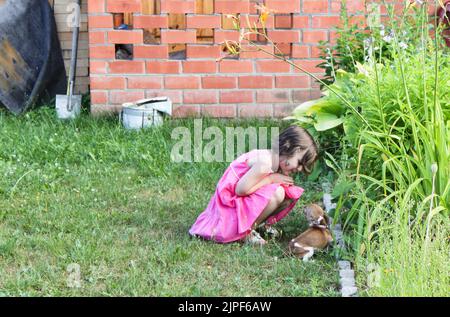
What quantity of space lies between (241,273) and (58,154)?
233 centimetres

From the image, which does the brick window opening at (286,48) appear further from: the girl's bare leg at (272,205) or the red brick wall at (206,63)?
the girl's bare leg at (272,205)

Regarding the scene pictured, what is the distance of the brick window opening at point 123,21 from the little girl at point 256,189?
2.68 m

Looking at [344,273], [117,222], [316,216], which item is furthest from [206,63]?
[344,273]

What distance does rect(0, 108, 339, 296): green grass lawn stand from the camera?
4.09m

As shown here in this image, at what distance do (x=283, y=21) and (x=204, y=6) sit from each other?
0.61m

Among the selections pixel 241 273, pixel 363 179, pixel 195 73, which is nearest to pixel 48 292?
pixel 241 273

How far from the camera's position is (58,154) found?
243 inches

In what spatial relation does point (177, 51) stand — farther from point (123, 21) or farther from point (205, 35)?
point (123, 21)

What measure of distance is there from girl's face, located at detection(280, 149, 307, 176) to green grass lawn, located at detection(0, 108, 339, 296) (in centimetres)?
38

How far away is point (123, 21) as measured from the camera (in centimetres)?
723

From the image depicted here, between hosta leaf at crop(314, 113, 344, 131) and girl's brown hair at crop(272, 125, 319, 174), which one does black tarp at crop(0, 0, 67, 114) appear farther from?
girl's brown hair at crop(272, 125, 319, 174)

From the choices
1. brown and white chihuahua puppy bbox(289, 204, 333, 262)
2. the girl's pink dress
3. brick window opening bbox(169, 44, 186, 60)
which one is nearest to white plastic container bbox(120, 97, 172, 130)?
brick window opening bbox(169, 44, 186, 60)

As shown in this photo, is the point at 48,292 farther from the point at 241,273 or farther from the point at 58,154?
A: the point at 58,154
